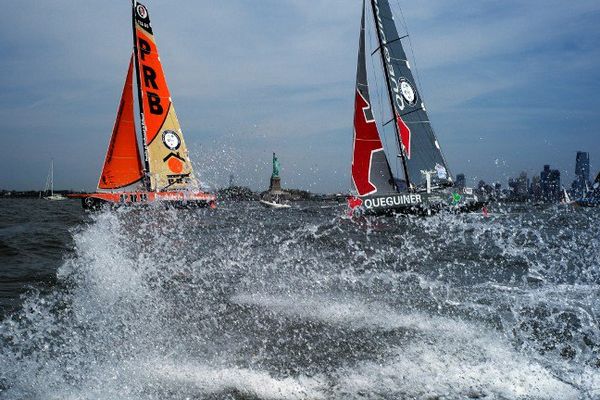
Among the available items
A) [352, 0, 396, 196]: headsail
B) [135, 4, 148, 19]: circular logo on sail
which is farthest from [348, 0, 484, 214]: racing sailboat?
Answer: [135, 4, 148, 19]: circular logo on sail

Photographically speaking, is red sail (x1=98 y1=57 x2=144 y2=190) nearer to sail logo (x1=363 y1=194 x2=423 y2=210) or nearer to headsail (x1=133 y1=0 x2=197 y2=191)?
headsail (x1=133 y1=0 x2=197 y2=191)

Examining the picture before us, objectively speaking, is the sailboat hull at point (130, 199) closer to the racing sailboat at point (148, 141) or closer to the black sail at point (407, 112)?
the racing sailboat at point (148, 141)

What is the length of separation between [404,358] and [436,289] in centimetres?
324

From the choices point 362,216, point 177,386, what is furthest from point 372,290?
point 362,216

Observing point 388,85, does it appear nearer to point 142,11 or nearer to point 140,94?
point 140,94

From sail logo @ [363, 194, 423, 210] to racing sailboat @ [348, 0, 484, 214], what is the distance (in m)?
1.44

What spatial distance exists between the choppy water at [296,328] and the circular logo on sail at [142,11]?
1068 inches

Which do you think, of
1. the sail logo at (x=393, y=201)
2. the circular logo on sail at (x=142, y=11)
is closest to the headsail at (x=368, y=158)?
the sail logo at (x=393, y=201)

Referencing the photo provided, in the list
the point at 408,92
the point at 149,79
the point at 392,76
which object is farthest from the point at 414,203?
the point at 149,79

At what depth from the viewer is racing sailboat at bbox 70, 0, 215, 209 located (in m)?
32.1

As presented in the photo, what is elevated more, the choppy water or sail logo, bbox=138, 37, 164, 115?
sail logo, bbox=138, 37, 164, 115

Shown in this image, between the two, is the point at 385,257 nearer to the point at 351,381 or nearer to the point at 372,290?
the point at 372,290

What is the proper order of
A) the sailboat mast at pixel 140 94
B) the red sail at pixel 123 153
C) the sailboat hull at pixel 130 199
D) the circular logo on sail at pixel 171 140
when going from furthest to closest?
the circular logo on sail at pixel 171 140 < the red sail at pixel 123 153 < the sailboat mast at pixel 140 94 < the sailboat hull at pixel 130 199

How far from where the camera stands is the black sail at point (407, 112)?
24.8 metres
